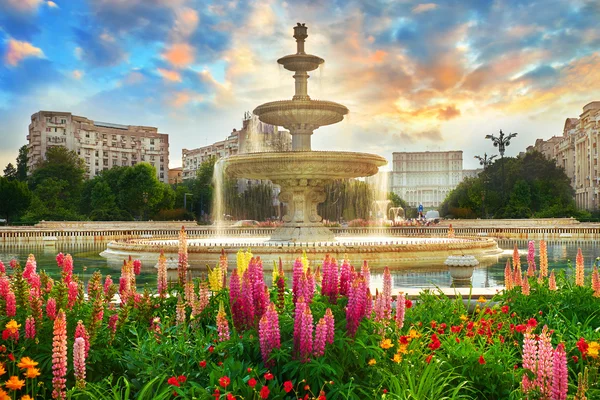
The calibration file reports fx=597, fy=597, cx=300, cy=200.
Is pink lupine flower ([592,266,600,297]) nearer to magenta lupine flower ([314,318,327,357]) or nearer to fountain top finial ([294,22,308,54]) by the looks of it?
magenta lupine flower ([314,318,327,357])

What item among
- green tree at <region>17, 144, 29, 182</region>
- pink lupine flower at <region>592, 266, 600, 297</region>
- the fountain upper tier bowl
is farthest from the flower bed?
green tree at <region>17, 144, 29, 182</region>

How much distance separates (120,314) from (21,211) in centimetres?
6019

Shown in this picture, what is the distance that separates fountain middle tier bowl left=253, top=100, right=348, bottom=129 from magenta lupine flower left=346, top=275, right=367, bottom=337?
1703 centimetres

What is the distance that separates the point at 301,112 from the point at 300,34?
3.52 meters

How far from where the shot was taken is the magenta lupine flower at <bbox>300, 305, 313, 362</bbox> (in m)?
3.69

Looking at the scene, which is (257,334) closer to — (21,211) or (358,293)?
(358,293)

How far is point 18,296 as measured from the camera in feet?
15.7

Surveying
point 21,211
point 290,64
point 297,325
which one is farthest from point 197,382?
point 21,211

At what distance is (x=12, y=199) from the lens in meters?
58.5

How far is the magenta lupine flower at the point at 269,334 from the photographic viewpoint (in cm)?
383

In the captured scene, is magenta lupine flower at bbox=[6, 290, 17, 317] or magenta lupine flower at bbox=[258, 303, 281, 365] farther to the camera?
magenta lupine flower at bbox=[6, 290, 17, 317]

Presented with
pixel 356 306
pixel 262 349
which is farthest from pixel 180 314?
pixel 356 306

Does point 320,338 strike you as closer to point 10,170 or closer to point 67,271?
point 67,271

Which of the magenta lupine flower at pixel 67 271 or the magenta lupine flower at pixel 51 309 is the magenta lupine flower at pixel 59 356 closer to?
the magenta lupine flower at pixel 51 309
